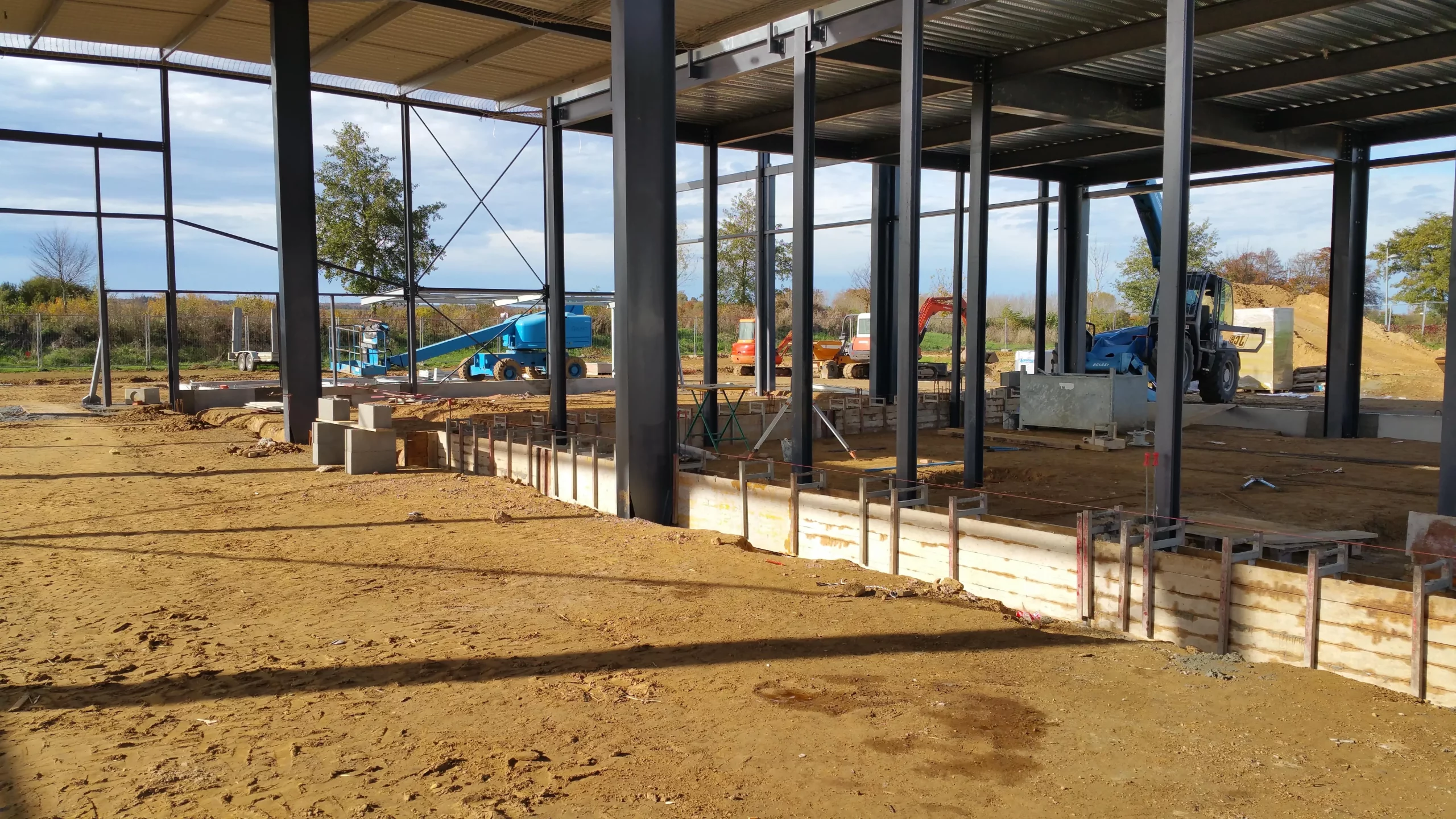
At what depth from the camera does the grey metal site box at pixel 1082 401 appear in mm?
20156

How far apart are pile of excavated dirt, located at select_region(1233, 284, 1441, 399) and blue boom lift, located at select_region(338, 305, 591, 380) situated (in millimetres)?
21300

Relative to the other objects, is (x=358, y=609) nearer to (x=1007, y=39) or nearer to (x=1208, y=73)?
(x=1007, y=39)

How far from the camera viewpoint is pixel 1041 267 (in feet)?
82.1

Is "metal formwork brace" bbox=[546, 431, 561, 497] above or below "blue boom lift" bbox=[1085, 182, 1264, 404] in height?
below

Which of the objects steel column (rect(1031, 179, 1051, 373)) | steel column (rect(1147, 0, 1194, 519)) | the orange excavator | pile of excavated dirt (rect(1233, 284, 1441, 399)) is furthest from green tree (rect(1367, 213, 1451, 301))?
steel column (rect(1147, 0, 1194, 519))

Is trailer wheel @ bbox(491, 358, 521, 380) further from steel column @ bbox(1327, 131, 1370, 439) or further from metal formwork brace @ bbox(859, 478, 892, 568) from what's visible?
metal formwork brace @ bbox(859, 478, 892, 568)

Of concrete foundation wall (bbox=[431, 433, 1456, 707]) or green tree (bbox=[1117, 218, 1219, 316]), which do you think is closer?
concrete foundation wall (bbox=[431, 433, 1456, 707])

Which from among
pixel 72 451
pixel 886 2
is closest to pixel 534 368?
pixel 72 451

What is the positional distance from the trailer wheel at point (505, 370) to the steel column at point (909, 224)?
903 inches


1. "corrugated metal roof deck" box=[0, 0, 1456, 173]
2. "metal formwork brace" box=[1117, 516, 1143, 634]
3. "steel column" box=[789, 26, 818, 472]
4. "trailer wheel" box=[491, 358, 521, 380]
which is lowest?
"metal formwork brace" box=[1117, 516, 1143, 634]

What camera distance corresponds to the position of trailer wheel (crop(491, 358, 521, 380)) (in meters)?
32.2

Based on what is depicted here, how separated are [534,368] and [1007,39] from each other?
895 inches

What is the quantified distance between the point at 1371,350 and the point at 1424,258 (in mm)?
9681

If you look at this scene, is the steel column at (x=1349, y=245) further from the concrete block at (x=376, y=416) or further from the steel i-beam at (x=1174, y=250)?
the concrete block at (x=376, y=416)
